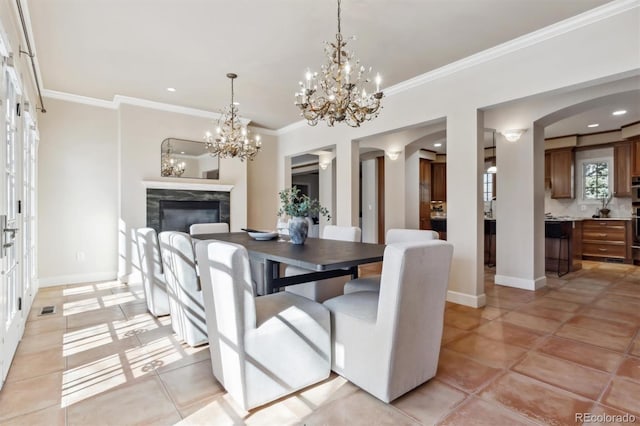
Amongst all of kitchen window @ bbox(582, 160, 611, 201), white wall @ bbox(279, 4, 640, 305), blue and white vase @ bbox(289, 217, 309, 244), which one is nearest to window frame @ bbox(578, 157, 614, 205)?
kitchen window @ bbox(582, 160, 611, 201)

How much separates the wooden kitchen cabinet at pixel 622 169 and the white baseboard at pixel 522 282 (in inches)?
152

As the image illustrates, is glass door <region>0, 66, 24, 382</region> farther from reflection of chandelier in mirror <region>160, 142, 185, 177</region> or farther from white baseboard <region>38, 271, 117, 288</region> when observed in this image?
reflection of chandelier in mirror <region>160, 142, 185, 177</region>

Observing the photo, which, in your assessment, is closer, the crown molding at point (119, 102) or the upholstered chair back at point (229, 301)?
the upholstered chair back at point (229, 301)

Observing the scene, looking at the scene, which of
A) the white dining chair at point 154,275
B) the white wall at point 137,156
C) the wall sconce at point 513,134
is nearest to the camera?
the white dining chair at point 154,275

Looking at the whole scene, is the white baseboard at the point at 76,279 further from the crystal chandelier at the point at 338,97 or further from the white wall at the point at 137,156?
the crystal chandelier at the point at 338,97

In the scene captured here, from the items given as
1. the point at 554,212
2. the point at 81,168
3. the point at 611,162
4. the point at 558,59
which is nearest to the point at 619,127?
the point at 611,162

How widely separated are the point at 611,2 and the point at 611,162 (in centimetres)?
591

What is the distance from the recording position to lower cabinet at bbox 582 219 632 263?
644 centimetres

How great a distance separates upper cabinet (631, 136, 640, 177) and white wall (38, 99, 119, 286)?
358 inches

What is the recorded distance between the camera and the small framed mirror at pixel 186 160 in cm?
524

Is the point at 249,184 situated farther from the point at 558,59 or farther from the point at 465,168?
the point at 558,59

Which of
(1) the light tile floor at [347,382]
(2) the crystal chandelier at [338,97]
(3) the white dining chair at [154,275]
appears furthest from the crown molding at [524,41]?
(3) the white dining chair at [154,275]

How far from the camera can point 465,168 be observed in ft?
12.0

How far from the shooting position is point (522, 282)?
446 cm
